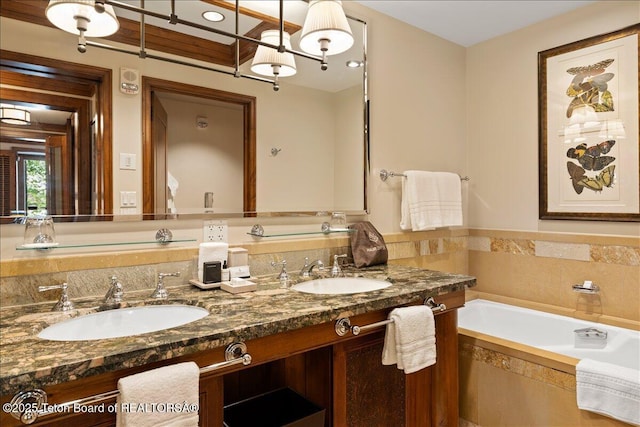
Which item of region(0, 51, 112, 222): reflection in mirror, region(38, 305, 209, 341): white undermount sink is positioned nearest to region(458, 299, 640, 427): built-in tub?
region(38, 305, 209, 341): white undermount sink

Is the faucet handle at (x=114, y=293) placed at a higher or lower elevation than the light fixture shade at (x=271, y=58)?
lower

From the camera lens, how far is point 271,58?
186cm

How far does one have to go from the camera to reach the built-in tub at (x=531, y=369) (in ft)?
5.82

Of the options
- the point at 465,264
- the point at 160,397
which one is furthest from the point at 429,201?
the point at 160,397

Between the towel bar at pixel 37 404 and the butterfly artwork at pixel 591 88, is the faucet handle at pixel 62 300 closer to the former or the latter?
the towel bar at pixel 37 404

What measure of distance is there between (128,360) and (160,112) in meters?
1.01

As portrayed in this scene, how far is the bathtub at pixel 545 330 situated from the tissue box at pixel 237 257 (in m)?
1.51

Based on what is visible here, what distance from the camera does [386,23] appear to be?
2.40 metres

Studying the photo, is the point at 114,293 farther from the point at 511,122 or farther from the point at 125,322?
the point at 511,122

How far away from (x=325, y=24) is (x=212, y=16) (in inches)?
19.4

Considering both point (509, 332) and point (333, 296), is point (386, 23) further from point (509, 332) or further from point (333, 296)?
point (509, 332)

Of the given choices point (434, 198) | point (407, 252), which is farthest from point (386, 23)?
point (407, 252)

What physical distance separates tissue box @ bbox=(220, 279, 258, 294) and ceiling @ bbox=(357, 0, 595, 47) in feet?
5.57

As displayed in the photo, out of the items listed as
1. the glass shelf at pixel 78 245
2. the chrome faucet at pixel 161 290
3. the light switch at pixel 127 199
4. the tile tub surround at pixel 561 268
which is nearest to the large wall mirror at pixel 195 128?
the light switch at pixel 127 199
